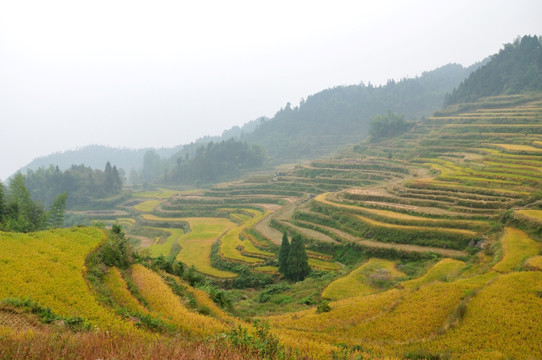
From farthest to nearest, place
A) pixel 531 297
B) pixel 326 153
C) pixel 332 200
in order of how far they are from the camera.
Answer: pixel 326 153 < pixel 332 200 < pixel 531 297

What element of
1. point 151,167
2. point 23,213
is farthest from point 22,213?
point 151,167

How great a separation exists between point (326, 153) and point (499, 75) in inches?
2135

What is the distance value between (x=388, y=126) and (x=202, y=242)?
60.7m

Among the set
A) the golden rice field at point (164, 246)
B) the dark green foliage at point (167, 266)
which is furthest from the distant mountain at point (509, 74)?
the dark green foliage at point (167, 266)

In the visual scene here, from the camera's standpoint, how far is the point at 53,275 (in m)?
10.1

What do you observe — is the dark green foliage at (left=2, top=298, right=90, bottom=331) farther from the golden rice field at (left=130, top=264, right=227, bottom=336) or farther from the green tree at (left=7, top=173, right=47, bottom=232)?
the green tree at (left=7, top=173, right=47, bottom=232)

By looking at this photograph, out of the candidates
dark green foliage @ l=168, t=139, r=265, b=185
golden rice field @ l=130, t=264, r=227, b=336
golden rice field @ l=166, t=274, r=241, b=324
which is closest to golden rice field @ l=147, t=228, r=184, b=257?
golden rice field @ l=130, t=264, r=227, b=336

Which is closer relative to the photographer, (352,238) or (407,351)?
(407,351)

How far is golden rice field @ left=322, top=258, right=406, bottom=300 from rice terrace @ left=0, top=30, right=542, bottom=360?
128 mm

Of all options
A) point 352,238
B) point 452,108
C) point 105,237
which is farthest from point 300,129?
point 105,237

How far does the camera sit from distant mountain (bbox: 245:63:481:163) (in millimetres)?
122625

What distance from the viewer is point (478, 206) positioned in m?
25.4

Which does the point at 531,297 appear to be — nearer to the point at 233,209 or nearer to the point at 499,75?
the point at 233,209

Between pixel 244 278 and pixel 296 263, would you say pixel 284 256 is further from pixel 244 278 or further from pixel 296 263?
pixel 244 278
